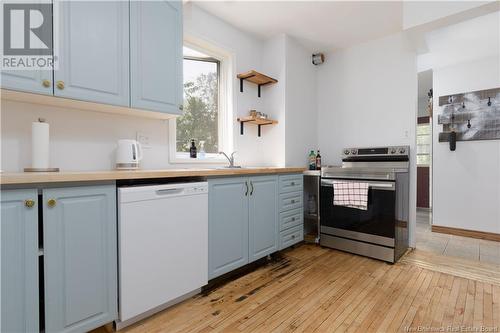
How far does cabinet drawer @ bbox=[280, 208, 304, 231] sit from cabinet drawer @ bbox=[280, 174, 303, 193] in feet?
0.77

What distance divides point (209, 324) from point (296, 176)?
169cm

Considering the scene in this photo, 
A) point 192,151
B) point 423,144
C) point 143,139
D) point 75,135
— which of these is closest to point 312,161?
point 192,151

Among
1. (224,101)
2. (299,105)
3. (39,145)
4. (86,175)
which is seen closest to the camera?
(86,175)

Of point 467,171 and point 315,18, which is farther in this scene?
point 467,171

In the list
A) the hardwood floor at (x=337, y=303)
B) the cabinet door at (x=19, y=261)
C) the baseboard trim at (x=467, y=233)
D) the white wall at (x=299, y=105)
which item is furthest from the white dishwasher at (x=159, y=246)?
the baseboard trim at (x=467, y=233)

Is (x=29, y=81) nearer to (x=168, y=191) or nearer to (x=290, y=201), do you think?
(x=168, y=191)

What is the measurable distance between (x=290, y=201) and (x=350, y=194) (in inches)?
24.2

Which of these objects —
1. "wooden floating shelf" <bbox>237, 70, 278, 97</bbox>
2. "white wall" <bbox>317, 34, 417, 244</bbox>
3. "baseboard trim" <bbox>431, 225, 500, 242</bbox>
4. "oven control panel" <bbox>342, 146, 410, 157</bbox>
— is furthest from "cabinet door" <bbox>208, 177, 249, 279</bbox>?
"baseboard trim" <bbox>431, 225, 500, 242</bbox>

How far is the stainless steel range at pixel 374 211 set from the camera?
2479 mm

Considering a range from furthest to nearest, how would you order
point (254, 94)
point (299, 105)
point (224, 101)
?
point (299, 105) < point (254, 94) < point (224, 101)

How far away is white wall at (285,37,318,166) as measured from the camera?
122 inches

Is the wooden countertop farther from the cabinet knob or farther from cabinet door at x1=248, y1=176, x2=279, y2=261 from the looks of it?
cabinet door at x1=248, y1=176, x2=279, y2=261

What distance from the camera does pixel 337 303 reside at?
179 centimetres

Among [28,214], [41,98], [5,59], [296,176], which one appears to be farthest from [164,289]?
[296,176]
